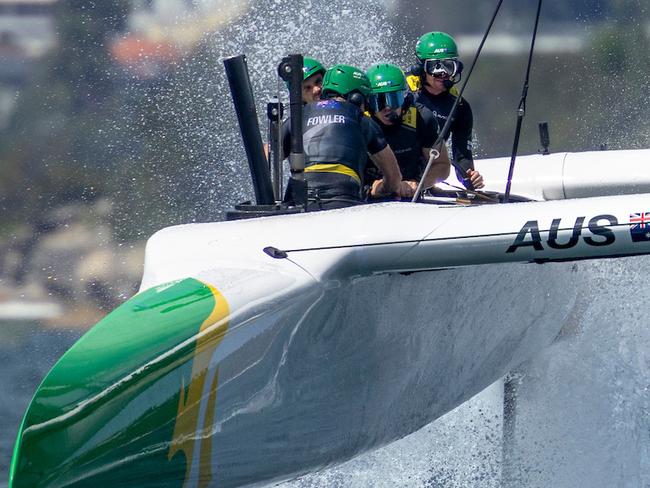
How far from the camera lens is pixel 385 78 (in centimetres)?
501

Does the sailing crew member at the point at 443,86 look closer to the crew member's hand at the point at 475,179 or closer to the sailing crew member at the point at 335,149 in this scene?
the crew member's hand at the point at 475,179

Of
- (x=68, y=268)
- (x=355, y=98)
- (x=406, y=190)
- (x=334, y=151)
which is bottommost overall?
(x=68, y=268)

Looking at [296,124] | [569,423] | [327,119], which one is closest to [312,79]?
[327,119]

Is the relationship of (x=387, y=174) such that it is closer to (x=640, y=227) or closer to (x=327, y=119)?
(x=327, y=119)

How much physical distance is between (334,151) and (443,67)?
1.25 m

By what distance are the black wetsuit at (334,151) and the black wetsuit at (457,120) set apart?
1.13 m

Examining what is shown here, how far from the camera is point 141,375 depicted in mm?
3258

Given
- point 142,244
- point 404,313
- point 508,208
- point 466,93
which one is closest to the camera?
point 508,208

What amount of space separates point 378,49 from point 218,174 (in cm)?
134

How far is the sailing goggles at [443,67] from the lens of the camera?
18.3ft

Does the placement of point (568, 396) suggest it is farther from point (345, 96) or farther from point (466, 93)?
point (466, 93)

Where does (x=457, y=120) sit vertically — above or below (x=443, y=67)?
below

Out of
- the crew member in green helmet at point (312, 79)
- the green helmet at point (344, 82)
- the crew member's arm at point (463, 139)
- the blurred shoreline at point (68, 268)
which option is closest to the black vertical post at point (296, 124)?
the green helmet at point (344, 82)

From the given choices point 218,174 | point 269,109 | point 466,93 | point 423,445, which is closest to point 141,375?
point 269,109
